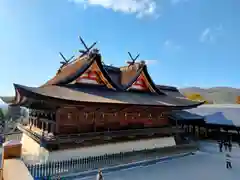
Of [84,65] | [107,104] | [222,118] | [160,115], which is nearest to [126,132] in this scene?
[107,104]

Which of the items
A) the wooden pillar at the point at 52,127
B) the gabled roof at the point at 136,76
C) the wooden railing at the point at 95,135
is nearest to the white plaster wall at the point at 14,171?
the wooden railing at the point at 95,135

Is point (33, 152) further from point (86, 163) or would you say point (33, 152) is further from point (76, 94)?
point (76, 94)

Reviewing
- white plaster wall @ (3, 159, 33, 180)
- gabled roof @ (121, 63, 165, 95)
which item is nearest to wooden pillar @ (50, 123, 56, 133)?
white plaster wall @ (3, 159, 33, 180)

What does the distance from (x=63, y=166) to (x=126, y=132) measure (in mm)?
4429

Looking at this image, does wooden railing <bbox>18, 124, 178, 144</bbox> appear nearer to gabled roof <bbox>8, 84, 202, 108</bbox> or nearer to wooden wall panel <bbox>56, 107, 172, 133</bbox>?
wooden wall panel <bbox>56, 107, 172, 133</bbox>

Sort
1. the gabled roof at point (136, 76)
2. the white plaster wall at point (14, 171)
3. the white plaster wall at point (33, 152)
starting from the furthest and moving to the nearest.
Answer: the gabled roof at point (136, 76)
the white plaster wall at point (33, 152)
the white plaster wall at point (14, 171)

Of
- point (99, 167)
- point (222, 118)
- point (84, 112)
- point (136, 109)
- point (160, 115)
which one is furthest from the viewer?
point (222, 118)

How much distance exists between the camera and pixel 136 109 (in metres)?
12.7

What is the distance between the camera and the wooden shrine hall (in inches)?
368

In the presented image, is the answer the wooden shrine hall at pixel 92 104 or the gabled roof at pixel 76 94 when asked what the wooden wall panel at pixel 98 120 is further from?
the gabled roof at pixel 76 94

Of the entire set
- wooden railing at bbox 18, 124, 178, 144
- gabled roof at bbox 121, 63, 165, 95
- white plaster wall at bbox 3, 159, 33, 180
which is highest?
gabled roof at bbox 121, 63, 165, 95

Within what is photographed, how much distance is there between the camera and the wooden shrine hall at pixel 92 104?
9.35 metres

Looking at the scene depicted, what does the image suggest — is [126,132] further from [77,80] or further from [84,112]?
[77,80]

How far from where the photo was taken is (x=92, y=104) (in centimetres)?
950
